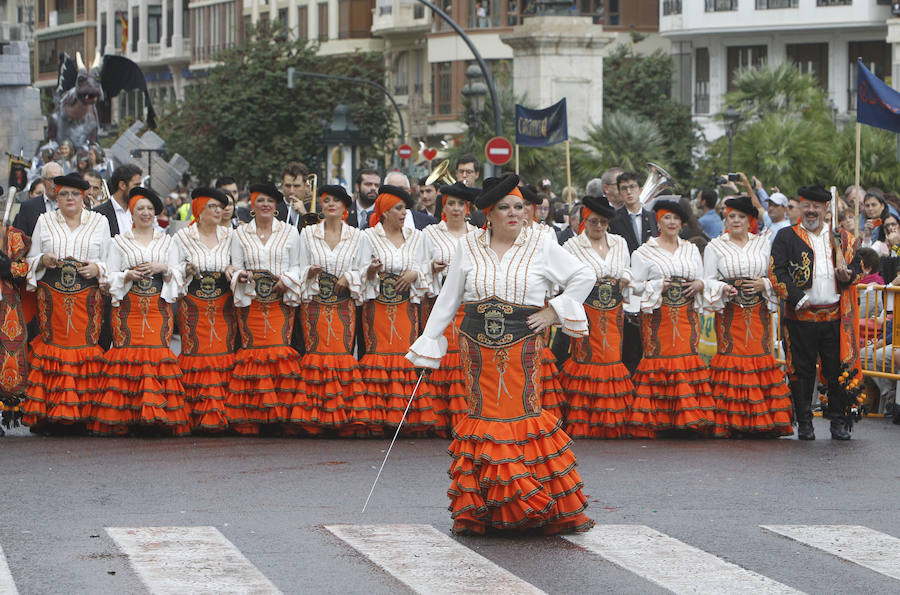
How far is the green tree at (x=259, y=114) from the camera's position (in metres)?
52.8

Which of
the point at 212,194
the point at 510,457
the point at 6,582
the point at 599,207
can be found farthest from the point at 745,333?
the point at 6,582

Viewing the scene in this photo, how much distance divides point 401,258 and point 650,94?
142 feet

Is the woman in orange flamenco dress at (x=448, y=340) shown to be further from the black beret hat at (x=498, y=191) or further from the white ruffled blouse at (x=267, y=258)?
the black beret hat at (x=498, y=191)

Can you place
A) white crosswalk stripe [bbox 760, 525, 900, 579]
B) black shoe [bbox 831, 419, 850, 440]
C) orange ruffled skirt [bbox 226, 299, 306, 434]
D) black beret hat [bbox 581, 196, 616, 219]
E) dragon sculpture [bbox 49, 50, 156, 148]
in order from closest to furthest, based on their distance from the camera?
white crosswalk stripe [bbox 760, 525, 900, 579] → black beret hat [bbox 581, 196, 616, 219] → orange ruffled skirt [bbox 226, 299, 306, 434] → black shoe [bbox 831, 419, 850, 440] → dragon sculpture [bbox 49, 50, 156, 148]

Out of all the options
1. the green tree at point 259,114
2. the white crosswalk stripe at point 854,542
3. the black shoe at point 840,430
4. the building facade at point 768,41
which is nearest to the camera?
the white crosswalk stripe at point 854,542

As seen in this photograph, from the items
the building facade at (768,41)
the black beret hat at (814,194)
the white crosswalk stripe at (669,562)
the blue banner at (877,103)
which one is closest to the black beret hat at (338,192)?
the black beret hat at (814,194)

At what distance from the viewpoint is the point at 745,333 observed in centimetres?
1373

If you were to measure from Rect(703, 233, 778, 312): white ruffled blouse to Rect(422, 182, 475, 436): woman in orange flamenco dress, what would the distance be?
6.16 ft

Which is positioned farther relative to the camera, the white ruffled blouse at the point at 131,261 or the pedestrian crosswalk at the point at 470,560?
the white ruffled blouse at the point at 131,261

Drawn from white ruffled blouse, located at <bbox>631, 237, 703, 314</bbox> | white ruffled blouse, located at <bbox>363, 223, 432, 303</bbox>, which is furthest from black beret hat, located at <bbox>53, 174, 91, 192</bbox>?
white ruffled blouse, located at <bbox>631, 237, 703, 314</bbox>

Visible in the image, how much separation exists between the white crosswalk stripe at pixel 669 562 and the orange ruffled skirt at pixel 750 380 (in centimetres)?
418

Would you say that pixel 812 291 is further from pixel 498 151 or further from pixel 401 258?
pixel 498 151

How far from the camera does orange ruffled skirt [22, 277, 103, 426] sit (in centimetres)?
1326

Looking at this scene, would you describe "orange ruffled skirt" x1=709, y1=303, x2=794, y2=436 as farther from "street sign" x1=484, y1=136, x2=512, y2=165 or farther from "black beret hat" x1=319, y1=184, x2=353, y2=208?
"street sign" x1=484, y1=136, x2=512, y2=165
